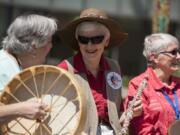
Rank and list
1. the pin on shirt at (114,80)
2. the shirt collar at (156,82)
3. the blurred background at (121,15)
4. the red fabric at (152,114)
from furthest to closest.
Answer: the blurred background at (121,15), the shirt collar at (156,82), the red fabric at (152,114), the pin on shirt at (114,80)

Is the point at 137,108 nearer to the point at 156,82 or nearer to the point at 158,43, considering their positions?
the point at 156,82

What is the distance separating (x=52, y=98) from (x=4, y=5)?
15680mm

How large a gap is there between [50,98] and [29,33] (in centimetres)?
43

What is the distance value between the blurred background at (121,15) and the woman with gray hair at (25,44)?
573 inches

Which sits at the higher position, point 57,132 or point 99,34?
point 99,34

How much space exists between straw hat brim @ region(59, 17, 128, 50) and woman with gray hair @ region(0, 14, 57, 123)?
0.30m

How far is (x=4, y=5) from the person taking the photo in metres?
18.8

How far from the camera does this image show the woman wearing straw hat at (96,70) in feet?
12.9

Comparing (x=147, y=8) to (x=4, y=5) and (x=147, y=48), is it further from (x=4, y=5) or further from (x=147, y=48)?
(x=147, y=48)

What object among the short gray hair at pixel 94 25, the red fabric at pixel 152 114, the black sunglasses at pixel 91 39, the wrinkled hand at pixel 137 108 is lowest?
the red fabric at pixel 152 114

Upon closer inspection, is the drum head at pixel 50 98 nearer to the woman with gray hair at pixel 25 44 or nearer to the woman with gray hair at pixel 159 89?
the woman with gray hair at pixel 25 44

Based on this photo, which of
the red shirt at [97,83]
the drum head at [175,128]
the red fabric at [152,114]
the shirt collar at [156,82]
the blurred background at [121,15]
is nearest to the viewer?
the drum head at [175,128]

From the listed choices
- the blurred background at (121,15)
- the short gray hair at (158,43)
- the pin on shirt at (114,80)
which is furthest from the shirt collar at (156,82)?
the blurred background at (121,15)

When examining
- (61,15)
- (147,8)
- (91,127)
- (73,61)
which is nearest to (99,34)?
(73,61)
